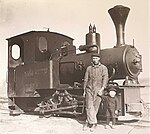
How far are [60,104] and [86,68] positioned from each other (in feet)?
1.34

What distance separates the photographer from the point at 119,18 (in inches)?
78.2

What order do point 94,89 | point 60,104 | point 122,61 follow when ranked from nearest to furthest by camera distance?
1. point 94,89
2. point 122,61
3. point 60,104

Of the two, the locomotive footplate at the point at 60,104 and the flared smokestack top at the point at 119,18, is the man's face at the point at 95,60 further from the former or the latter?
the locomotive footplate at the point at 60,104

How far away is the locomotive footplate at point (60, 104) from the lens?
84.2 inches

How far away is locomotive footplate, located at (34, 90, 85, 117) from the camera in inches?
84.2

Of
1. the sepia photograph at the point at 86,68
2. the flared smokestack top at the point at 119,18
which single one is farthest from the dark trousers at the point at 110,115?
the flared smokestack top at the point at 119,18

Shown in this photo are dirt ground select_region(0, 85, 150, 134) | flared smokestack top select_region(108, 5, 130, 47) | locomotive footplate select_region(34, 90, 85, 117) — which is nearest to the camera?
dirt ground select_region(0, 85, 150, 134)

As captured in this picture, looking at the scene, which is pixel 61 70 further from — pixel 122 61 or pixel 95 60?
pixel 122 61

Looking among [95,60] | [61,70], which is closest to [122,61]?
[95,60]

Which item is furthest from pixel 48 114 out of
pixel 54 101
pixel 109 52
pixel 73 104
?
pixel 109 52

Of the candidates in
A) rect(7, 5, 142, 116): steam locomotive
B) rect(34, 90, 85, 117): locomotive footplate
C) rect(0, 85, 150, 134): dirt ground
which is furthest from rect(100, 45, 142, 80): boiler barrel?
rect(34, 90, 85, 117): locomotive footplate

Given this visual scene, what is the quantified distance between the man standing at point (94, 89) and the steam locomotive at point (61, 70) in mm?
76

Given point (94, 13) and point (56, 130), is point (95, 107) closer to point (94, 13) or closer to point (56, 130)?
point (56, 130)

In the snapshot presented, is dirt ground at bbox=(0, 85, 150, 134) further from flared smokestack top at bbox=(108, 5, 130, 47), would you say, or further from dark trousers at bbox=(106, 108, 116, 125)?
flared smokestack top at bbox=(108, 5, 130, 47)
